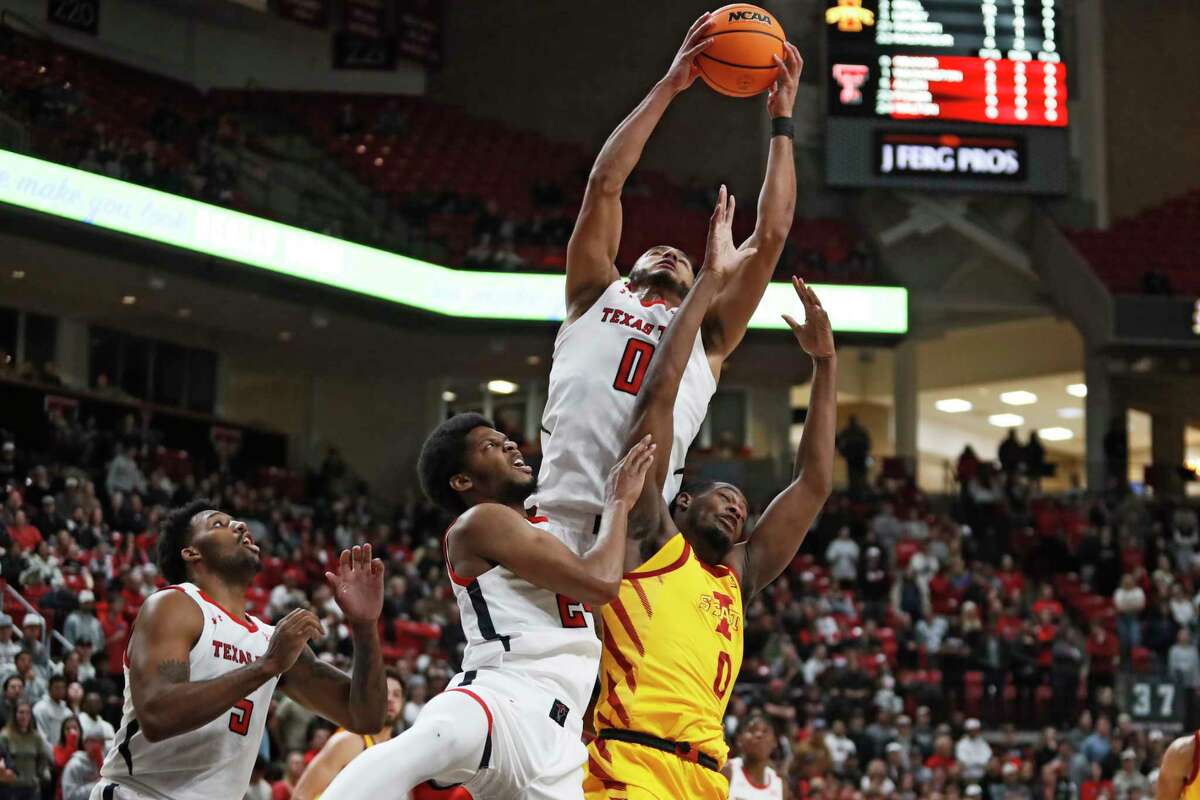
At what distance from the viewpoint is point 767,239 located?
235 inches

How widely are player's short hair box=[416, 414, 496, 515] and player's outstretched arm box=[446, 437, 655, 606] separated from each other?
245mm

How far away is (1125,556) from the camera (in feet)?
75.7

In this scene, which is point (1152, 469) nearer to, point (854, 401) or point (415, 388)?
point (854, 401)

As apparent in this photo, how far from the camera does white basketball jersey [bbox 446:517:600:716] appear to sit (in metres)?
5.07

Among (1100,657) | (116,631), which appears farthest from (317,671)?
(1100,657)

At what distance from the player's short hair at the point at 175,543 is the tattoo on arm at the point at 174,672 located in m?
0.46

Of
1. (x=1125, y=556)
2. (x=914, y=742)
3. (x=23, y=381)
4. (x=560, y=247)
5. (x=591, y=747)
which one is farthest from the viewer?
(x=560, y=247)

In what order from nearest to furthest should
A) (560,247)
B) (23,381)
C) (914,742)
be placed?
(914,742) < (23,381) < (560,247)

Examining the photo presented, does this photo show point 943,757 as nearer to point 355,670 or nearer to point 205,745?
point 355,670

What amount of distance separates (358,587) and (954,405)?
95.6ft

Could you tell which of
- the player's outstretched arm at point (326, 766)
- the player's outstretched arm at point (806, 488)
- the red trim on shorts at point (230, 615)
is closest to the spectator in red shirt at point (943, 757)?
the player's outstretched arm at point (326, 766)

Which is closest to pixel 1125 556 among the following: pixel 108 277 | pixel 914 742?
pixel 914 742

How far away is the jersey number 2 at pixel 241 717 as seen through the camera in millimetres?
5504

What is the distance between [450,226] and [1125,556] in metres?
10.6
